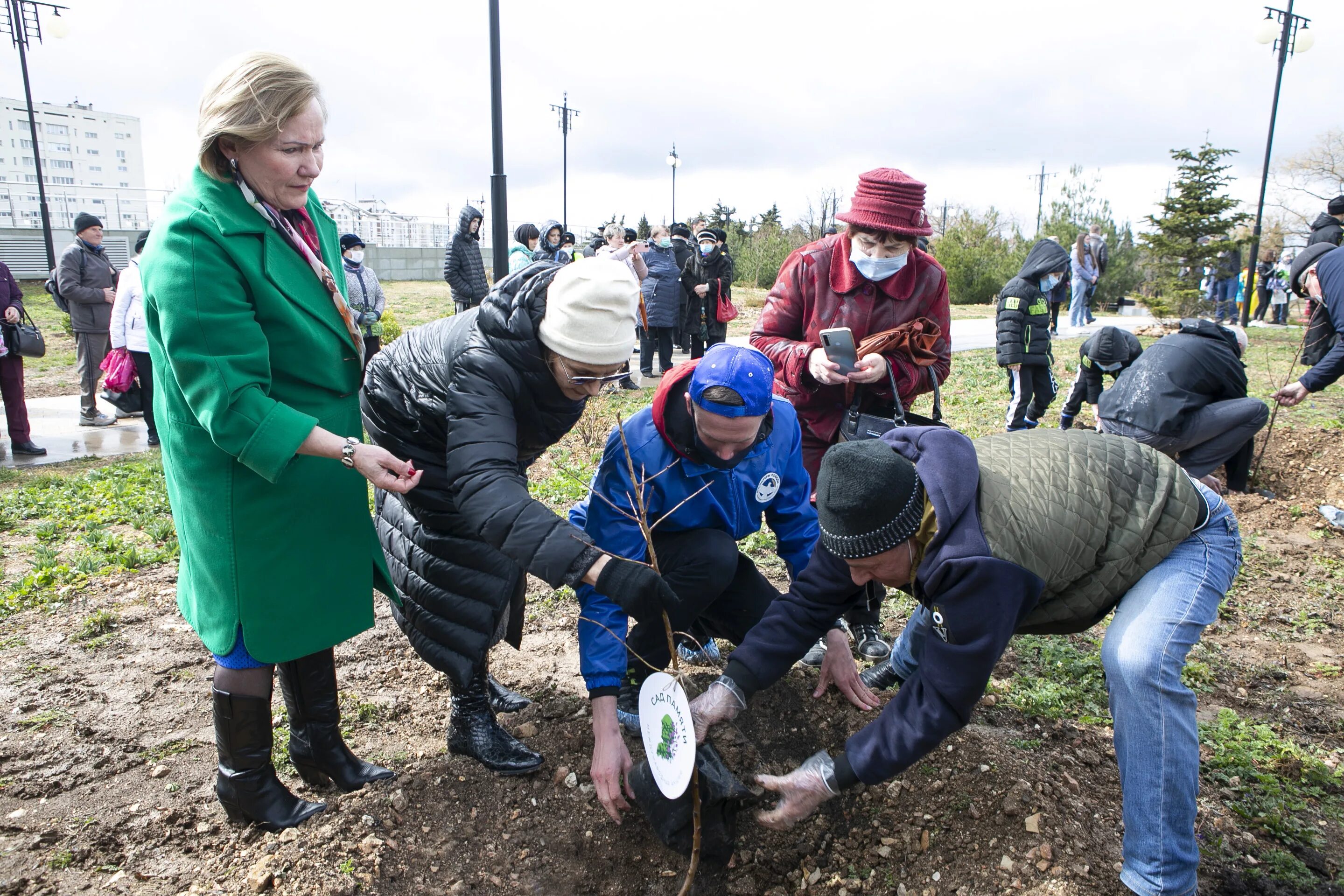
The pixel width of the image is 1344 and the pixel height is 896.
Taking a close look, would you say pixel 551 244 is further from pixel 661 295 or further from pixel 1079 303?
pixel 1079 303

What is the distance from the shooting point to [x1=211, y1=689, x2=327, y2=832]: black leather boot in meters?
2.04

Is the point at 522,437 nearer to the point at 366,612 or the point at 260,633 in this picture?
the point at 366,612

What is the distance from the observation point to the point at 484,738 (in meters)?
2.59

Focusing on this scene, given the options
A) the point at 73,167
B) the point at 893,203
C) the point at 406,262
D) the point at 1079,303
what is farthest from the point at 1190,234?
the point at 73,167

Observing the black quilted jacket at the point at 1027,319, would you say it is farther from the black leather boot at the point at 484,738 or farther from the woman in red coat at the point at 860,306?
the black leather boot at the point at 484,738

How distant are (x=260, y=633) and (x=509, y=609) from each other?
798mm

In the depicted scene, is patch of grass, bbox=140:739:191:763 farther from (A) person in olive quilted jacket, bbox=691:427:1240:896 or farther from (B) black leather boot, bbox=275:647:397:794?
(A) person in olive quilted jacket, bbox=691:427:1240:896

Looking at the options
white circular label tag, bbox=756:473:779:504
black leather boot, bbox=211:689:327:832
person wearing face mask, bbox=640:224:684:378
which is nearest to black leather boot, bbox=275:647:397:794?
black leather boot, bbox=211:689:327:832

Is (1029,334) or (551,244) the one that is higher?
(551,244)

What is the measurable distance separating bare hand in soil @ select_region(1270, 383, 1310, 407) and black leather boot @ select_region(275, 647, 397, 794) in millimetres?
4995

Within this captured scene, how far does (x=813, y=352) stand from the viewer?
9.78 ft

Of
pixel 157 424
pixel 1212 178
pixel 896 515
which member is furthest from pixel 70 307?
pixel 1212 178

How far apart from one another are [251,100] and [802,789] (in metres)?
1.95

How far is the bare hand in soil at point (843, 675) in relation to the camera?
2633 mm
